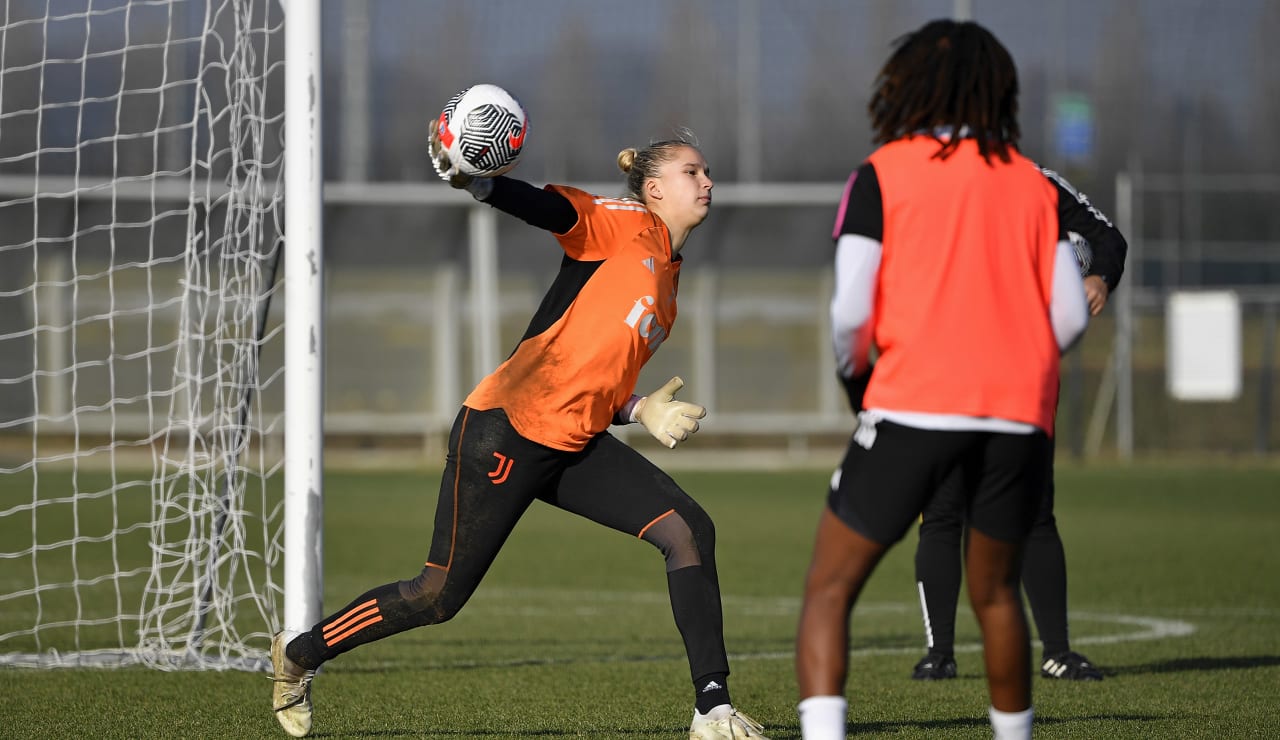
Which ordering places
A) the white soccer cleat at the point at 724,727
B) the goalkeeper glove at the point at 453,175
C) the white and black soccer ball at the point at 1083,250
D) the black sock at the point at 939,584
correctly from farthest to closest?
the black sock at the point at 939,584 → the white and black soccer ball at the point at 1083,250 → the white soccer cleat at the point at 724,727 → the goalkeeper glove at the point at 453,175

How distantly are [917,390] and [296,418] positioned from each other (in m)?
3.05

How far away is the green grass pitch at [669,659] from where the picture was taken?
548cm

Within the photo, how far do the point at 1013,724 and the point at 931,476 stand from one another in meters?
0.65

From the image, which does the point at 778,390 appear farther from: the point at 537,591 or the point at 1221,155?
the point at 537,591

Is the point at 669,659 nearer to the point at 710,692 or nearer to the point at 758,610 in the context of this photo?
the point at 758,610

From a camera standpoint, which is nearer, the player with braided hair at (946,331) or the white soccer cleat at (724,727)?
the player with braided hair at (946,331)

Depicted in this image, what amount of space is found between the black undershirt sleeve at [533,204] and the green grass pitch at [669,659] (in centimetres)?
173

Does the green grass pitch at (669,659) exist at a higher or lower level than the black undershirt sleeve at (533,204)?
lower

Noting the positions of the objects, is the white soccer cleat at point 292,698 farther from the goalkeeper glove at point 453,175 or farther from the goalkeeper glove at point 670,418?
the goalkeeper glove at point 453,175

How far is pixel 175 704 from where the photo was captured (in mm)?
5855

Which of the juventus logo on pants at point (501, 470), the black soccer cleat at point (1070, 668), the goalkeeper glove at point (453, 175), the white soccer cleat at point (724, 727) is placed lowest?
the black soccer cleat at point (1070, 668)

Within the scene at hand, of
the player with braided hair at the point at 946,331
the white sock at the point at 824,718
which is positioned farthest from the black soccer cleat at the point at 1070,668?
the white sock at the point at 824,718

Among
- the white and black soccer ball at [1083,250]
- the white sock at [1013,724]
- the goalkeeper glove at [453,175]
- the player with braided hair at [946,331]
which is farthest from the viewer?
the white and black soccer ball at [1083,250]

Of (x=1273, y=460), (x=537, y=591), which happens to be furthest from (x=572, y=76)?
(x=537, y=591)
